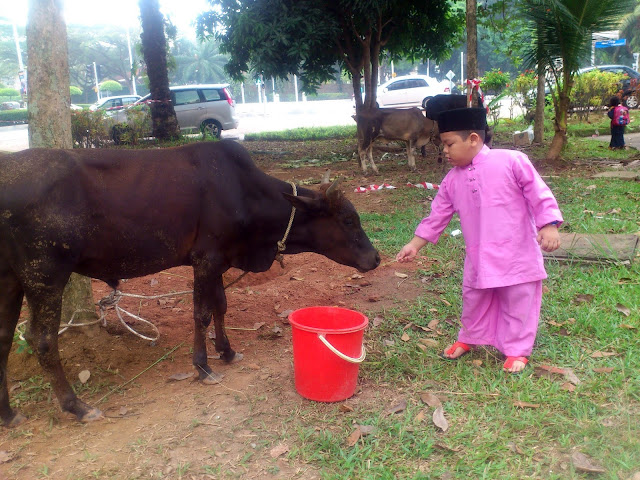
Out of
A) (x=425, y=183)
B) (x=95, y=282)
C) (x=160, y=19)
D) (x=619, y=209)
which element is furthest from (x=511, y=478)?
(x=160, y=19)

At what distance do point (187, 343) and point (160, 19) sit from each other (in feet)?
48.0

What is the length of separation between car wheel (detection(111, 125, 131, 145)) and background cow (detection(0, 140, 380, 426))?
41.7 ft

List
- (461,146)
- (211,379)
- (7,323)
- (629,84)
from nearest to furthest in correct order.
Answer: (7,323), (461,146), (211,379), (629,84)

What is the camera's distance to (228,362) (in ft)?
14.4

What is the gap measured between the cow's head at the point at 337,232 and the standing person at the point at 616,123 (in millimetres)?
11150

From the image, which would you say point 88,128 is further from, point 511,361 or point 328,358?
point 511,361

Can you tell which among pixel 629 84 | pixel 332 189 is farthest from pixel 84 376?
pixel 629 84

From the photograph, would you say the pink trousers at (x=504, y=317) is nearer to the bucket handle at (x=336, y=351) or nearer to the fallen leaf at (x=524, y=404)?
the fallen leaf at (x=524, y=404)

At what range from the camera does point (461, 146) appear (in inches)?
151

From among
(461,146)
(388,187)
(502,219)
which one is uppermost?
(461,146)

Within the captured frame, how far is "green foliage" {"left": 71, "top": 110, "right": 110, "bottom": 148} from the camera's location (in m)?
14.6

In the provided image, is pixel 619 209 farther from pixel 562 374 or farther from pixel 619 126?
A: pixel 619 126

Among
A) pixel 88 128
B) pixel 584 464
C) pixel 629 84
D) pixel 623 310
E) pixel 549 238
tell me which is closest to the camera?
pixel 584 464

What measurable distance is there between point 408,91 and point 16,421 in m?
25.6
